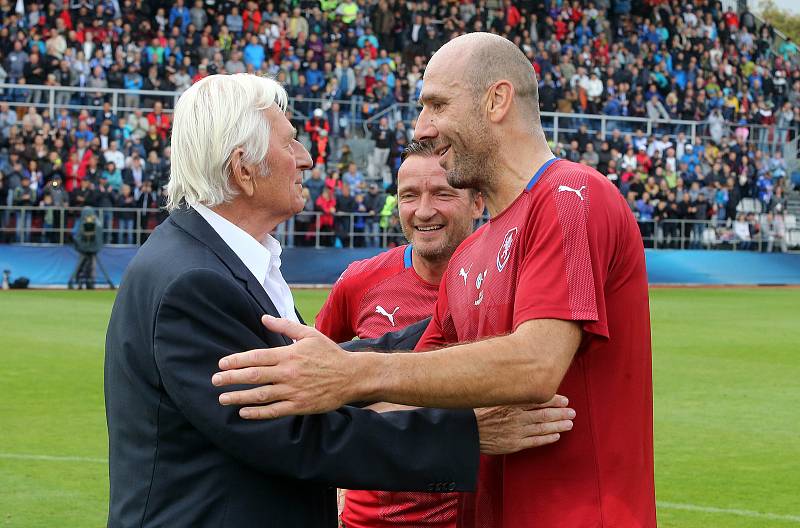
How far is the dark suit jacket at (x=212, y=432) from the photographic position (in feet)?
9.81

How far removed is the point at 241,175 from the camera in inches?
133

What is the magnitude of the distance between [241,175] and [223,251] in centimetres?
25

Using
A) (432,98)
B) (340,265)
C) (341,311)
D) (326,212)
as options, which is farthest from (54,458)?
(326,212)

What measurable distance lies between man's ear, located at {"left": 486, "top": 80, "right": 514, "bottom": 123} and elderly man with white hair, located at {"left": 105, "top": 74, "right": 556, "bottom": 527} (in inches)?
24.3

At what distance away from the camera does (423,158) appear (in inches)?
205

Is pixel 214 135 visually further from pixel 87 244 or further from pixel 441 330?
pixel 87 244

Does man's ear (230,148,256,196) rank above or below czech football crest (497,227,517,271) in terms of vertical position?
above

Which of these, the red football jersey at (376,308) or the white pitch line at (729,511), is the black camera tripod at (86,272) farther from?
the red football jersey at (376,308)

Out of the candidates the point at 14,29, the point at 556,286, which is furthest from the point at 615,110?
the point at 556,286

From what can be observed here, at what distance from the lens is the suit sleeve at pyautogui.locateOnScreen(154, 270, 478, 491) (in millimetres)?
2973

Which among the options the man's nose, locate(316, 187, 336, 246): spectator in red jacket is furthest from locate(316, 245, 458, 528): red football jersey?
locate(316, 187, 336, 246): spectator in red jacket

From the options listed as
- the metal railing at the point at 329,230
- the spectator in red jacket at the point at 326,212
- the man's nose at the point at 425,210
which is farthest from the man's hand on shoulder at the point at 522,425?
the spectator in red jacket at the point at 326,212

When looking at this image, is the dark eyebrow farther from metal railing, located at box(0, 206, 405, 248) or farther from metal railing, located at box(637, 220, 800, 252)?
metal railing, located at box(637, 220, 800, 252)

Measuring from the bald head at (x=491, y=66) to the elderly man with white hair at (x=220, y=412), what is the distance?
1.82 feet
